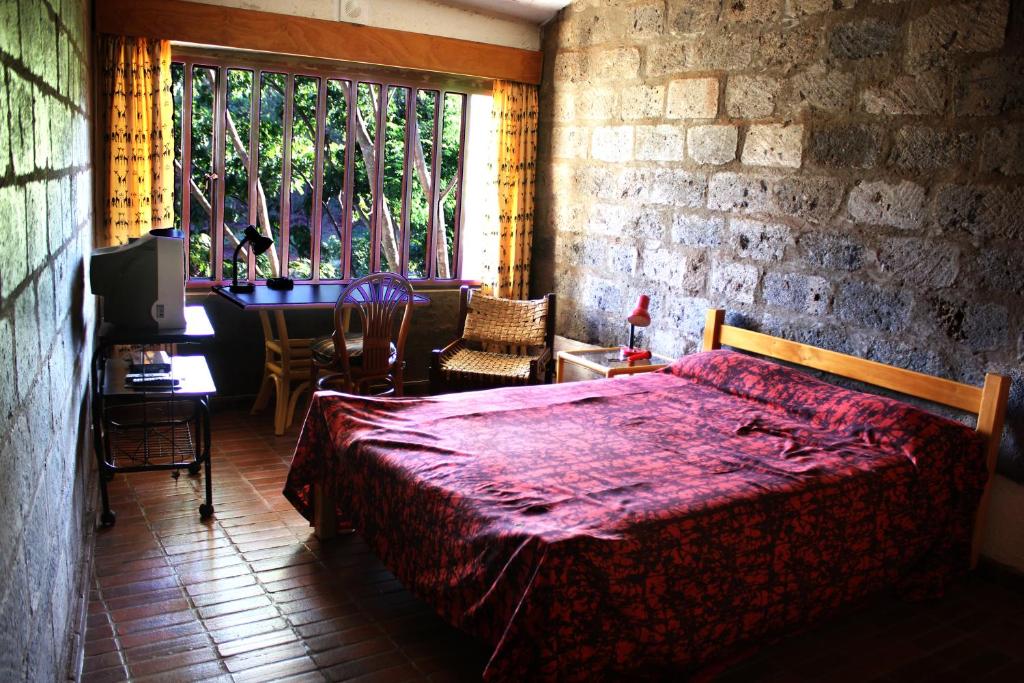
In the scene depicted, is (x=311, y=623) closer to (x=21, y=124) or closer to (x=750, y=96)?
(x=21, y=124)

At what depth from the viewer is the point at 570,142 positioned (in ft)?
18.0

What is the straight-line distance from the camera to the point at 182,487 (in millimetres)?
3953

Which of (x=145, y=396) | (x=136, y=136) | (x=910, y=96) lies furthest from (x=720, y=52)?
(x=145, y=396)

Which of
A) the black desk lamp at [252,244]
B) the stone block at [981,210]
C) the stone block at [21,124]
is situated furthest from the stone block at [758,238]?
the stone block at [21,124]

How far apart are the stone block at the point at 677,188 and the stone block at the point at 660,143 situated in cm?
8

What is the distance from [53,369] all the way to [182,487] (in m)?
2.03

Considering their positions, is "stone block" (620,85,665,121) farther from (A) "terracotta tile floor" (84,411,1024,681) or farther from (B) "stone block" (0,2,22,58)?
(B) "stone block" (0,2,22,58)

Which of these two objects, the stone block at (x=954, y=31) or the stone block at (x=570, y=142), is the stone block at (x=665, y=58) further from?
the stone block at (x=954, y=31)

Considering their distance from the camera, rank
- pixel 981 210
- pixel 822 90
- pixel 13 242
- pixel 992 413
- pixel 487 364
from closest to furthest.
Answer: pixel 13 242 < pixel 992 413 < pixel 981 210 < pixel 822 90 < pixel 487 364

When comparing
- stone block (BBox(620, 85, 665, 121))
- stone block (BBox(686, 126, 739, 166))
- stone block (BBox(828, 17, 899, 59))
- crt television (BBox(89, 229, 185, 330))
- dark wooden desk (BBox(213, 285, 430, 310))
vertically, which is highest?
stone block (BBox(828, 17, 899, 59))

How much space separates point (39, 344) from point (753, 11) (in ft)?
11.7

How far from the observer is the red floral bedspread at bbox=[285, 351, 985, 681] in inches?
90.2

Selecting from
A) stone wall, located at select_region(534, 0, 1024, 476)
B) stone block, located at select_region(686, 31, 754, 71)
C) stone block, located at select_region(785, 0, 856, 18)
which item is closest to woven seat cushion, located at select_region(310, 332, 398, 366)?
stone wall, located at select_region(534, 0, 1024, 476)

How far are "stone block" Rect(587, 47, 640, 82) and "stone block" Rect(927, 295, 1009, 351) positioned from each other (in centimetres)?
219
